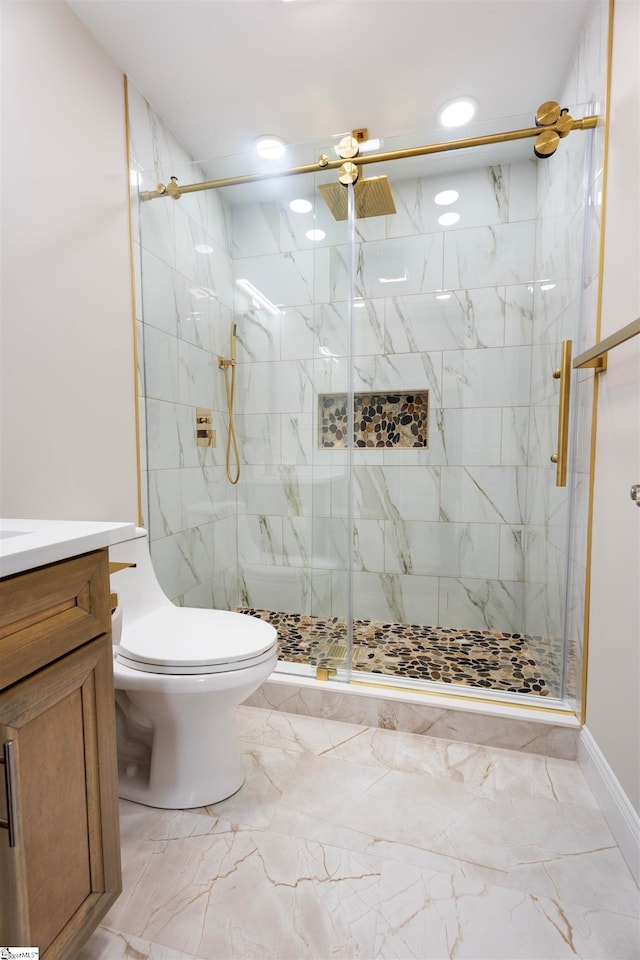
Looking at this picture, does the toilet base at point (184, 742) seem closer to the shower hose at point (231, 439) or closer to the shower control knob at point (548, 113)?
the shower hose at point (231, 439)

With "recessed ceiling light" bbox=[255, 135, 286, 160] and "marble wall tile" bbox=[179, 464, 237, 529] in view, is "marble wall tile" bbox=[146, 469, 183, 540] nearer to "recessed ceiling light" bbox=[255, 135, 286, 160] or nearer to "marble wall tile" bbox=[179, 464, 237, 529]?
"marble wall tile" bbox=[179, 464, 237, 529]

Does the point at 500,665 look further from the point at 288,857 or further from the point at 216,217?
the point at 216,217

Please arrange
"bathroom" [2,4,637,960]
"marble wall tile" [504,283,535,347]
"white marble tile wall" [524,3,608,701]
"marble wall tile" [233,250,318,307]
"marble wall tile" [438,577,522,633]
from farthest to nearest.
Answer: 1. "marble wall tile" [438,577,522,633]
2. "marble wall tile" [504,283,535,347]
3. "marble wall tile" [233,250,318,307]
4. "white marble tile wall" [524,3,608,701]
5. "bathroom" [2,4,637,960]

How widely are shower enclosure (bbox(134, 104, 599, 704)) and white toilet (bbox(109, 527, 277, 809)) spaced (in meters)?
0.54

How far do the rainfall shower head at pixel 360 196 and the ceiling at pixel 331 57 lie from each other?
0.37 meters

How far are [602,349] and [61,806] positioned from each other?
1543 mm

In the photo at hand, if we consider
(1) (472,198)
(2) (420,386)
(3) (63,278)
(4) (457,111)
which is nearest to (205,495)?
(3) (63,278)

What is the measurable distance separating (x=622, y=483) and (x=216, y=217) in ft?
7.02

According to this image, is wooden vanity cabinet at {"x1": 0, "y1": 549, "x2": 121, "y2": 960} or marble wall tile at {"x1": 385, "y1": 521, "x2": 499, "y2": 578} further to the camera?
marble wall tile at {"x1": 385, "y1": 521, "x2": 499, "y2": 578}

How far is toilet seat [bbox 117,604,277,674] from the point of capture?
4.07 feet

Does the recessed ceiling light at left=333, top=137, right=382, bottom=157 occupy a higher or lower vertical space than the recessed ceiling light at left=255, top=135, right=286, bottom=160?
lower

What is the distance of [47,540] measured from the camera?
77 centimetres

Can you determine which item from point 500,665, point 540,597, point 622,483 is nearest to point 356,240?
point 622,483

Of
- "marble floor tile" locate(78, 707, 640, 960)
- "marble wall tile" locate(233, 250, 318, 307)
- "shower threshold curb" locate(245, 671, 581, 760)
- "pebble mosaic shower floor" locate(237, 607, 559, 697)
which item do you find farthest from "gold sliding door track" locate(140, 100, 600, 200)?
"marble floor tile" locate(78, 707, 640, 960)
